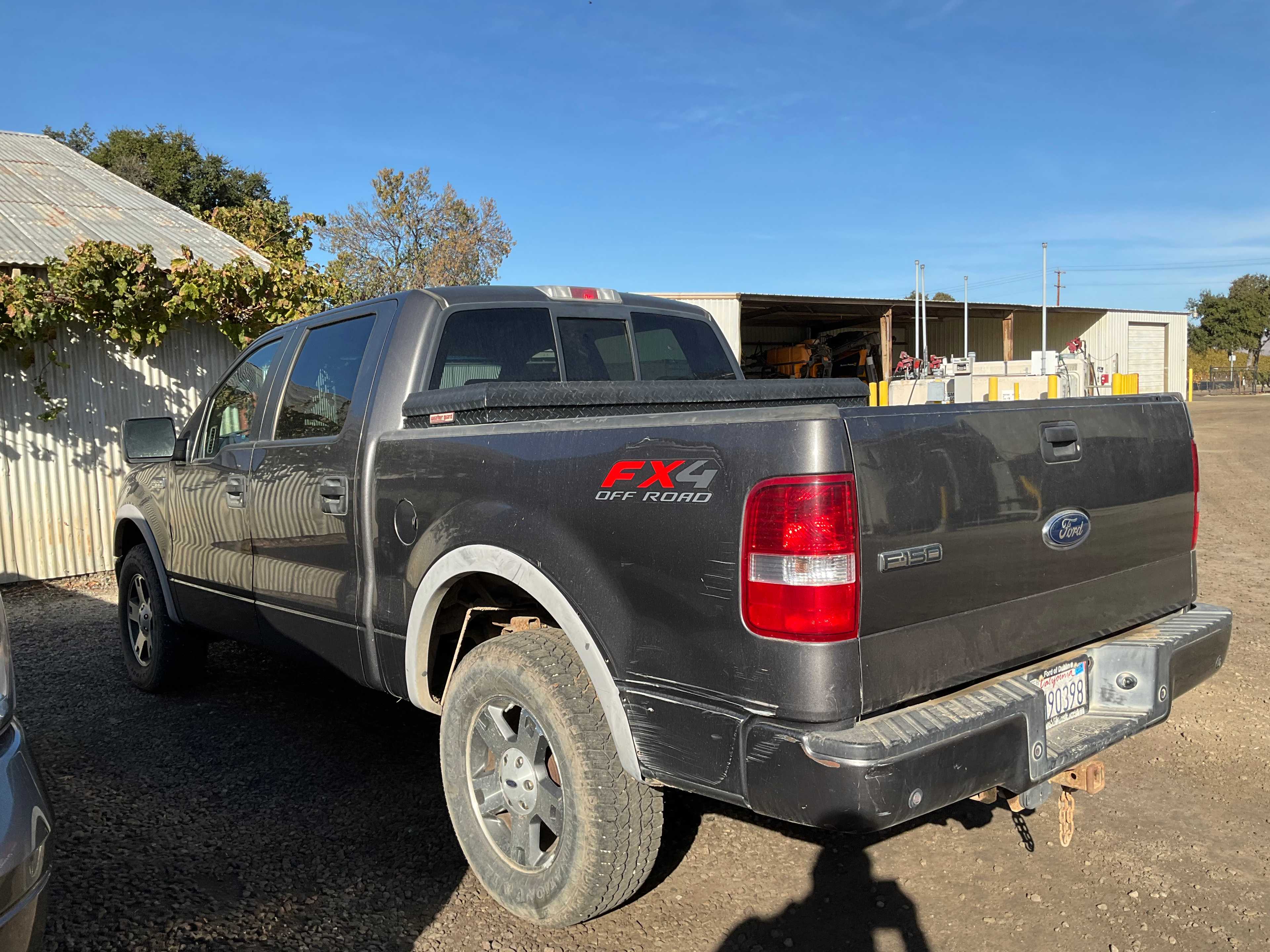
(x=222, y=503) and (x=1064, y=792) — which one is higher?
(x=222, y=503)

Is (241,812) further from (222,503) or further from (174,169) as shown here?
(174,169)

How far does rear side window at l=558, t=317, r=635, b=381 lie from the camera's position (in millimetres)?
4059

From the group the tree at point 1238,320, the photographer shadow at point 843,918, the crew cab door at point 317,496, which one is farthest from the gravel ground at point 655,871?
the tree at point 1238,320

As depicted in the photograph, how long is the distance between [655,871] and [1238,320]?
7898 cm

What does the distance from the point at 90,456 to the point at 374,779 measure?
6979 millimetres

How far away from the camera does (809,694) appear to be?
223 cm

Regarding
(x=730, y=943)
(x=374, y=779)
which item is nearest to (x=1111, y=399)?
(x=730, y=943)

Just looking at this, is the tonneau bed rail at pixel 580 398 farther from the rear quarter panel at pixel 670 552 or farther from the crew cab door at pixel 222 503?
the crew cab door at pixel 222 503

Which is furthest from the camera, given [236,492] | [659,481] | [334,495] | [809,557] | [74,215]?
[74,215]

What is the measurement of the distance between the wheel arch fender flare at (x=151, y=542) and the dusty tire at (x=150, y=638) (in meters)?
0.05

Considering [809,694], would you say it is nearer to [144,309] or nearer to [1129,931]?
[1129,931]

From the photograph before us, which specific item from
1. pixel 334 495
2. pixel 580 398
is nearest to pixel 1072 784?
pixel 580 398

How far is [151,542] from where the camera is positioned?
17.4 feet

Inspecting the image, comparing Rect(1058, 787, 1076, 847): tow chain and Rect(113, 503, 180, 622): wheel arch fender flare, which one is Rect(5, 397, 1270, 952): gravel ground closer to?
Rect(1058, 787, 1076, 847): tow chain
